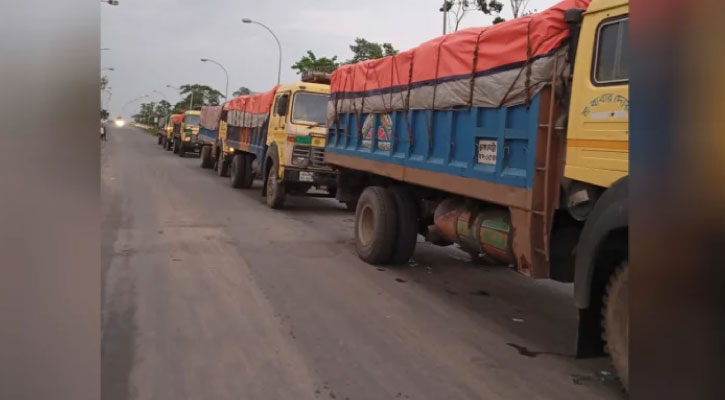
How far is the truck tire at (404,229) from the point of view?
24.0 ft

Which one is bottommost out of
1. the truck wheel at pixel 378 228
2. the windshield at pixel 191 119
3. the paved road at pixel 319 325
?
the paved road at pixel 319 325

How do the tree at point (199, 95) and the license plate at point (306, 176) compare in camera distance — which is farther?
the tree at point (199, 95)

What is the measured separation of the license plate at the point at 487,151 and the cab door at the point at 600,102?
1.01m

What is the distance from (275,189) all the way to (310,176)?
0.96 metres

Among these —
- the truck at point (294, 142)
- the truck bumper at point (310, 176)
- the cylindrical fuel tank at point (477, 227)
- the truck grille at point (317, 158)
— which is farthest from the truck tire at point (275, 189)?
the cylindrical fuel tank at point (477, 227)

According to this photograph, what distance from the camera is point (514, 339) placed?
15.6 feet

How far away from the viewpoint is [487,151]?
524cm

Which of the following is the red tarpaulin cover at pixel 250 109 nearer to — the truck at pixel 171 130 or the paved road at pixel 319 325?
the paved road at pixel 319 325

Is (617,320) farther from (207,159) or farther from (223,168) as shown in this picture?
(207,159)

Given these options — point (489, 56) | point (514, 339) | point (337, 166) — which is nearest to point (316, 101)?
point (337, 166)

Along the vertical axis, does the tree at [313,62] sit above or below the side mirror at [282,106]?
above

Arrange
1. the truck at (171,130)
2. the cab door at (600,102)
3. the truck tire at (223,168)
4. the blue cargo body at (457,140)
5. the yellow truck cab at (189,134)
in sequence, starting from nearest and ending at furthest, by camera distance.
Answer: the cab door at (600,102), the blue cargo body at (457,140), the truck tire at (223,168), the yellow truck cab at (189,134), the truck at (171,130)
